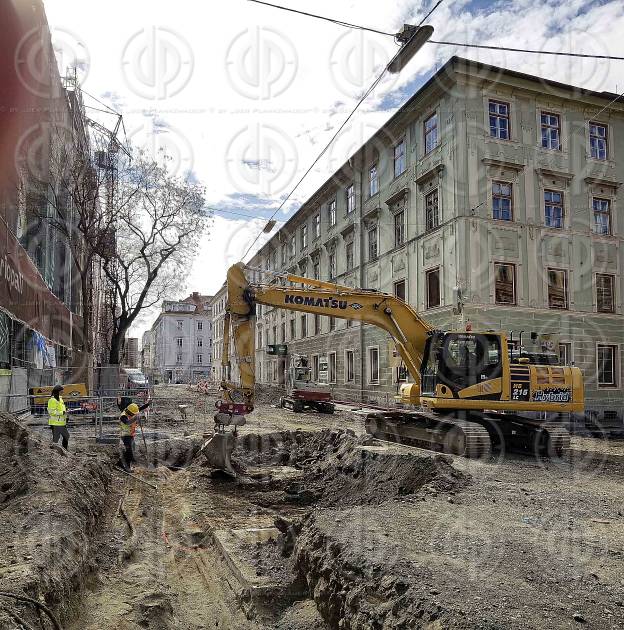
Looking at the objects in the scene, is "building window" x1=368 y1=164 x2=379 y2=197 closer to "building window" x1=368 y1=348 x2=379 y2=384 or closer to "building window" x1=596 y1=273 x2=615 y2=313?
"building window" x1=368 y1=348 x2=379 y2=384

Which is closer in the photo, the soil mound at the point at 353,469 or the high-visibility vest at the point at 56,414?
the soil mound at the point at 353,469

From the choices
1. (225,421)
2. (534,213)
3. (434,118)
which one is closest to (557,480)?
(225,421)

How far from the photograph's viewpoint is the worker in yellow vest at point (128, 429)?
40.9 feet

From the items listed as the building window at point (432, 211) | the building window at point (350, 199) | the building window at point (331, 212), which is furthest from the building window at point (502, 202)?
the building window at point (331, 212)

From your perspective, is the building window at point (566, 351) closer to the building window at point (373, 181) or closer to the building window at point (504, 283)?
the building window at point (504, 283)

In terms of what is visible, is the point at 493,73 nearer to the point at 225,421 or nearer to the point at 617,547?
the point at 225,421

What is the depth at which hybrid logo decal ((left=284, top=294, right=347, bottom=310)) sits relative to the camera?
13.4 m

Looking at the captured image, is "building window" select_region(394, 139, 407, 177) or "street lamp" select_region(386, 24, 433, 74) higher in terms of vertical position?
"building window" select_region(394, 139, 407, 177)

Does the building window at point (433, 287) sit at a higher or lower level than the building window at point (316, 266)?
lower

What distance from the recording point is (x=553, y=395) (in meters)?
12.8

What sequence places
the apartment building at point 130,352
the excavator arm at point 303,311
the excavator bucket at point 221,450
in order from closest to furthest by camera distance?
1. the excavator arm at point 303,311
2. the excavator bucket at point 221,450
3. the apartment building at point 130,352

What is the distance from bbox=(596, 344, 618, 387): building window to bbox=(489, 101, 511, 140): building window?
32.8 feet

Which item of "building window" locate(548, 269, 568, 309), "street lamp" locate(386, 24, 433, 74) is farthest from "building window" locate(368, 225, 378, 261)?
"street lamp" locate(386, 24, 433, 74)

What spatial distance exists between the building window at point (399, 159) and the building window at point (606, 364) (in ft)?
39.1
